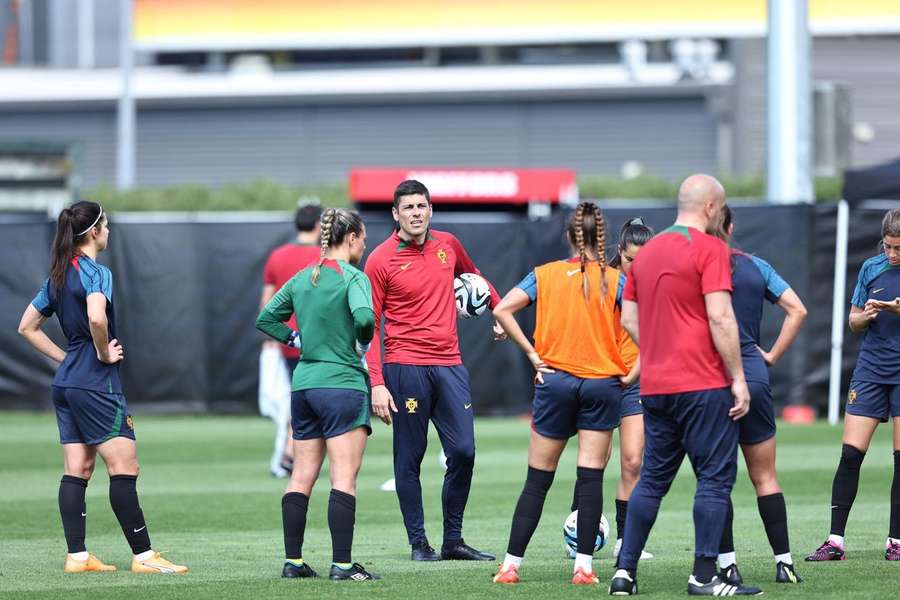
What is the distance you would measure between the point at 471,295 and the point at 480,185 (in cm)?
1317

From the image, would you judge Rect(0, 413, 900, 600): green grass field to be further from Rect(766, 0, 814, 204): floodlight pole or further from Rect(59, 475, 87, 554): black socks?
Rect(766, 0, 814, 204): floodlight pole

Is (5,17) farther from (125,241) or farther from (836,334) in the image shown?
(836,334)

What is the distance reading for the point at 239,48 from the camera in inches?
1506

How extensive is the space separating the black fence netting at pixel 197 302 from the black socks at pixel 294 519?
10856 mm

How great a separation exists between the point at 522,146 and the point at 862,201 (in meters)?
18.6

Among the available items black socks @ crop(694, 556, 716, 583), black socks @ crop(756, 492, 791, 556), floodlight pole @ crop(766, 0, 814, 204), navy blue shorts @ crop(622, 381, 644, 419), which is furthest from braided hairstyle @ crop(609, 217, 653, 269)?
floodlight pole @ crop(766, 0, 814, 204)

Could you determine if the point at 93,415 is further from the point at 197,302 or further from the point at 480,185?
the point at 480,185

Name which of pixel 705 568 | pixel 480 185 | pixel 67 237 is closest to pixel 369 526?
pixel 67 237

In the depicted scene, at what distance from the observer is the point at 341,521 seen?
25.7 ft

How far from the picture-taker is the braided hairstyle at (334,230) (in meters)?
8.00

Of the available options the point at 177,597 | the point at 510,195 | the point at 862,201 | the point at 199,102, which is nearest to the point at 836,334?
the point at 862,201

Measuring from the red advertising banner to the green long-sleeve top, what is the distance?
45.9ft

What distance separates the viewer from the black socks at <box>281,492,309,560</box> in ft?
25.9

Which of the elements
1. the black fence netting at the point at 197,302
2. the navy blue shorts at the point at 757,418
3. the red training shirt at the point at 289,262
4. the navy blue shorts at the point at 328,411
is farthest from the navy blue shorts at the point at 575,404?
the black fence netting at the point at 197,302
